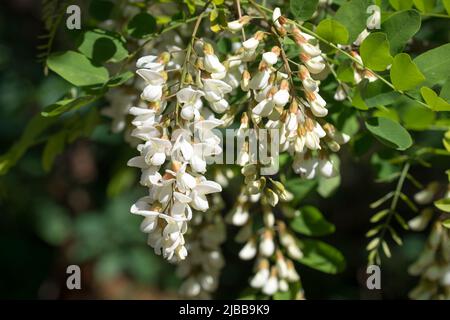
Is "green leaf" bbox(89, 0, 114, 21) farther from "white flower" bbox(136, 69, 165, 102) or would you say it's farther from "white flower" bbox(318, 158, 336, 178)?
"white flower" bbox(318, 158, 336, 178)

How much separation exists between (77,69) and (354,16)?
38cm

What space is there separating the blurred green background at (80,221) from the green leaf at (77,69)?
1161mm

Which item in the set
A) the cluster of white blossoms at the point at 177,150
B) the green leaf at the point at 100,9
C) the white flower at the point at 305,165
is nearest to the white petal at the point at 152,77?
the cluster of white blossoms at the point at 177,150

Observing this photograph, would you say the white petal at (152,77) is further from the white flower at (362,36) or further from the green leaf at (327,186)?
the green leaf at (327,186)

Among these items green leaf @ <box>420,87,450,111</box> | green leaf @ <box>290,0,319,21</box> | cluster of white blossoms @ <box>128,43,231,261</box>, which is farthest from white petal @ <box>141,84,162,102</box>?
green leaf @ <box>420,87,450,111</box>

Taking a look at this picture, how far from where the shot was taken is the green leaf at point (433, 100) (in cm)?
84

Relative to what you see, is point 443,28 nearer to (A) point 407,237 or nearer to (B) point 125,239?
(A) point 407,237

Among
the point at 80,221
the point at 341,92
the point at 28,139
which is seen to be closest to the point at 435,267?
the point at 341,92

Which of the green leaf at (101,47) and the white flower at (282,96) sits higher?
the green leaf at (101,47)

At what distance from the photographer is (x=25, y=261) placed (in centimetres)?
255

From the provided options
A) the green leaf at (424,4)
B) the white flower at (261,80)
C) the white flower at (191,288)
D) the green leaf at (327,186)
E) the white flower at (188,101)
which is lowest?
the white flower at (191,288)

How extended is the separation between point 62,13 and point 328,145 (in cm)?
43

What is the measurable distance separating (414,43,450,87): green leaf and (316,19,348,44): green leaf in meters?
0.10
